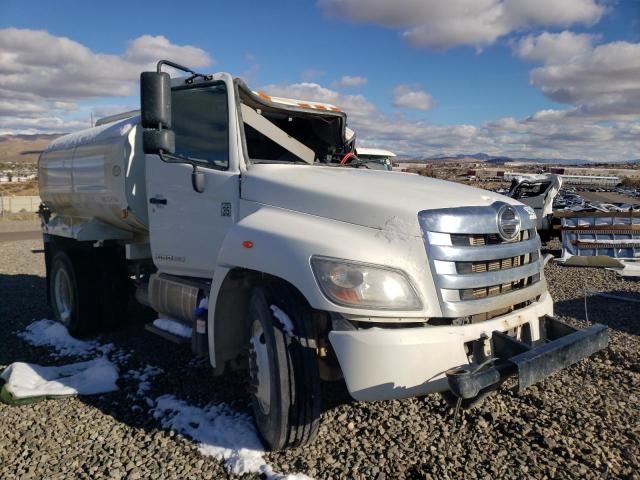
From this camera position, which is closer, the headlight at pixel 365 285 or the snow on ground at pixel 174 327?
the headlight at pixel 365 285

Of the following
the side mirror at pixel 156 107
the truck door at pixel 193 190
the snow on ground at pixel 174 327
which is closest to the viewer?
the side mirror at pixel 156 107

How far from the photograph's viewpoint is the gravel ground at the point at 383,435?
10.6ft

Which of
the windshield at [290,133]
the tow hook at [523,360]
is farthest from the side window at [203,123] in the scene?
the tow hook at [523,360]

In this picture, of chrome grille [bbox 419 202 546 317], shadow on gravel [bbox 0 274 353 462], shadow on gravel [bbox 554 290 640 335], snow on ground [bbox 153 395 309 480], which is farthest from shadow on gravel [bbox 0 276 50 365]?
shadow on gravel [bbox 554 290 640 335]

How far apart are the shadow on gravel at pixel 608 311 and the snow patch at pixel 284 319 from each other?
173 inches

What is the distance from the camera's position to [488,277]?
3223mm

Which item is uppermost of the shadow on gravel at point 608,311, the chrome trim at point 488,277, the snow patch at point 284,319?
the chrome trim at point 488,277

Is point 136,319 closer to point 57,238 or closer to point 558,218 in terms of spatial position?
point 57,238

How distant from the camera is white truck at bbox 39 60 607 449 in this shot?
9.50ft

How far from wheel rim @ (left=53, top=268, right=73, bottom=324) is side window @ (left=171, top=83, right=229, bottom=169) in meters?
2.78

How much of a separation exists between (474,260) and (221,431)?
208cm

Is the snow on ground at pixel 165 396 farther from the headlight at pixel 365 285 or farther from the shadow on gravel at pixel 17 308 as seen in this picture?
the headlight at pixel 365 285

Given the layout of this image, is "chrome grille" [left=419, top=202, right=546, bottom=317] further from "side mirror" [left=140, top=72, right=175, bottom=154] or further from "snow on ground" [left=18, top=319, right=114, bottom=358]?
"snow on ground" [left=18, top=319, right=114, bottom=358]

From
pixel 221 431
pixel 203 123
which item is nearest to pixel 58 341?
pixel 221 431
